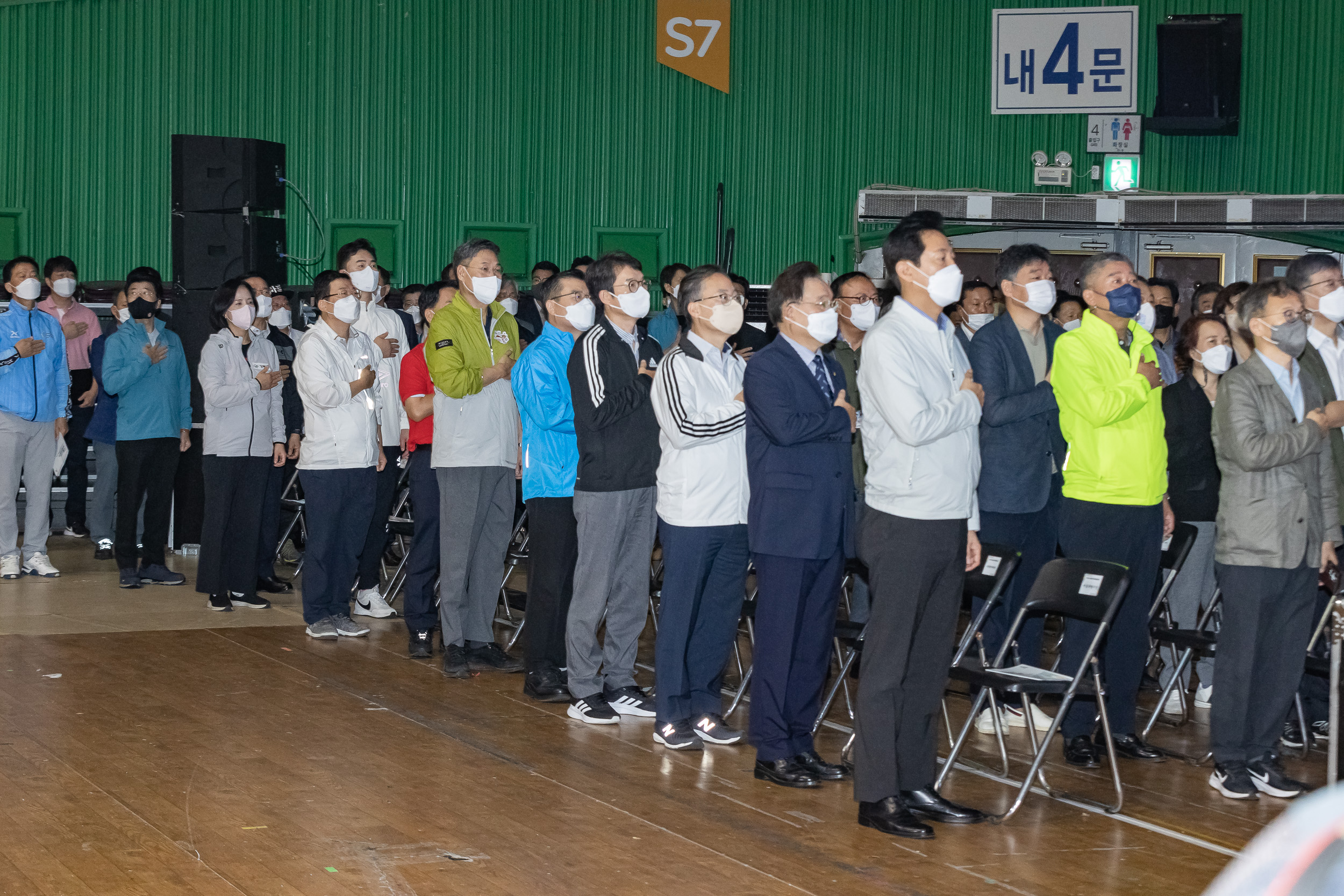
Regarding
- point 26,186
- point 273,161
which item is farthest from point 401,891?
point 26,186

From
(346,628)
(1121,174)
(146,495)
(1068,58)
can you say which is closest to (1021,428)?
(346,628)

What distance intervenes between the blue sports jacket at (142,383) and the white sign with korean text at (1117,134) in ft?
25.1

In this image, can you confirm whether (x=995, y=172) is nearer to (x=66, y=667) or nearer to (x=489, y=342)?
(x=489, y=342)

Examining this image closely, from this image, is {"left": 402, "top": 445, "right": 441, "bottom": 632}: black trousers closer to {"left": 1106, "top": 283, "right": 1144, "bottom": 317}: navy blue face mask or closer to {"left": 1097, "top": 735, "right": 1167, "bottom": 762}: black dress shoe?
{"left": 1097, "top": 735, "right": 1167, "bottom": 762}: black dress shoe

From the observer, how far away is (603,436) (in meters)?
5.21

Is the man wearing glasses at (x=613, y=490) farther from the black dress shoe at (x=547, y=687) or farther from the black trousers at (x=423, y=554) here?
the black trousers at (x=423, y=554)

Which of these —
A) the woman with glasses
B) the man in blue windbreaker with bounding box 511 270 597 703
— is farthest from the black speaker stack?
the man in blue windbreaker with bounding box 511 270 597 703

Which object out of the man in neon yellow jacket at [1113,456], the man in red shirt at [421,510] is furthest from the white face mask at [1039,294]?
the man in red shirt at [421,510]

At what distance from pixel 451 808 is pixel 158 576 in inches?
183

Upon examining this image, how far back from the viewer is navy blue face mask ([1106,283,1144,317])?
4.55 m

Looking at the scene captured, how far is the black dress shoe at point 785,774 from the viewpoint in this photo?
14.6ft

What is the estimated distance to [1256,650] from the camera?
4422 mm

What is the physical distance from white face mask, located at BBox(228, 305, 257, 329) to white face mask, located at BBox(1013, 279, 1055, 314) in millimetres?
4048

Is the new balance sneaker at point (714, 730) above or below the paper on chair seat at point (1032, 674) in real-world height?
below
